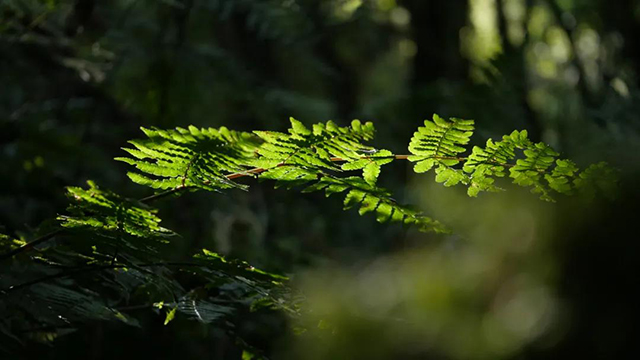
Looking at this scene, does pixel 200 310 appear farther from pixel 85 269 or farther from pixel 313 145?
pixel 313 145

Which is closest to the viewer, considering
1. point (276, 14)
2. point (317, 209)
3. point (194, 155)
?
point (194, 155)

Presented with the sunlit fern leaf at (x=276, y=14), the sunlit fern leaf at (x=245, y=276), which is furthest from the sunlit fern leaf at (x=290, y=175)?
the sunlit fern leaf at (x=276, y=14)

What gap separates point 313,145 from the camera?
0.70 metres

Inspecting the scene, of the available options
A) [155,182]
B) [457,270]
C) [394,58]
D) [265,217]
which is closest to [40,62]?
[265,217]

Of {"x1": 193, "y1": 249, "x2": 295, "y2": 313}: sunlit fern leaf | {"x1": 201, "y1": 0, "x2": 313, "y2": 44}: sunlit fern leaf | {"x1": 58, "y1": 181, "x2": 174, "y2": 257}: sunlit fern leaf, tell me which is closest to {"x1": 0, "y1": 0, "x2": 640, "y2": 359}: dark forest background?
{"x1": 201, "y1": 0, "x2": 313, "y2": 44}: sunlit fern leaf

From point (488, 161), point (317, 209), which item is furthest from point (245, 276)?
point (317, 209)

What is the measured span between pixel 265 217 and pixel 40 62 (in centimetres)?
113

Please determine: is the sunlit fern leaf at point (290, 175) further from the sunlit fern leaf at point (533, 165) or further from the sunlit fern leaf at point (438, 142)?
the sunlit fern leaf at point (533, 165)

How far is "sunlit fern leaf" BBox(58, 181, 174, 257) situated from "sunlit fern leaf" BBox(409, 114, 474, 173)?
0.31 m

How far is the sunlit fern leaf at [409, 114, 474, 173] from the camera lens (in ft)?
2.30

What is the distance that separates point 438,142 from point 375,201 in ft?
0.34

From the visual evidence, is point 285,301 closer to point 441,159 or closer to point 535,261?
point 441,159

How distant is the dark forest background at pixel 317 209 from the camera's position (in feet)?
4.37

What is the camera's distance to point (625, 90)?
1828 millimetres
